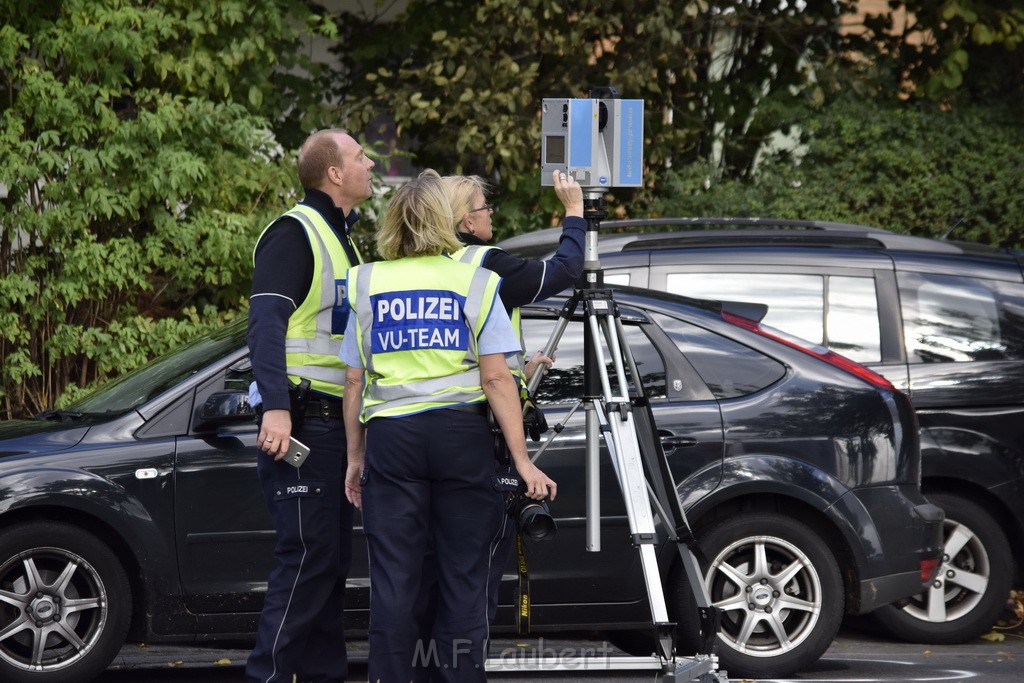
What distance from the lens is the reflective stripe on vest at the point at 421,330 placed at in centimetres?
427

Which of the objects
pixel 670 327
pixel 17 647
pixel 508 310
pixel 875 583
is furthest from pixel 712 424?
pixel 17 647

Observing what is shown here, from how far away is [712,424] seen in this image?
5824 mm

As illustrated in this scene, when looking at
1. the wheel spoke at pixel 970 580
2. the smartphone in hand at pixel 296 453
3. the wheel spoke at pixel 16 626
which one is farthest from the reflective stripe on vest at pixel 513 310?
the wheel spoke at pixel 970 580

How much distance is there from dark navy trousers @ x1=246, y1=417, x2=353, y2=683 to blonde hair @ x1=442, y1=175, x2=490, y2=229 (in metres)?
0.80

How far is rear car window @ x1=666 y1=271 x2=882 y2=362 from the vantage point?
6805 millimetres

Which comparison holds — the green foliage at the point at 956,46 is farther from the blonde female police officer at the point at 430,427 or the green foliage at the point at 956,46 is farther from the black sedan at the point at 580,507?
the blonde female police officer at the point at 430,427

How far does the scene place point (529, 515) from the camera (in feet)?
14.8

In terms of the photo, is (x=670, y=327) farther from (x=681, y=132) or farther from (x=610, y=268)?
(x=681, y=132)

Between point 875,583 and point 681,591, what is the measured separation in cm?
80

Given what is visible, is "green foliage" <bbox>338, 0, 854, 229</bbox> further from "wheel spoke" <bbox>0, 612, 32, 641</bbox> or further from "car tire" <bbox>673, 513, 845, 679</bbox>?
"wheel spoke" <bbox>0, 612, 32, 641</bbox>

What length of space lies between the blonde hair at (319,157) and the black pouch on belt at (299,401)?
73cm

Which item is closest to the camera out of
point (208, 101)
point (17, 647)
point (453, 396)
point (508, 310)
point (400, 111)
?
point (453, 396)

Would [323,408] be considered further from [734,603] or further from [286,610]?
[734,603]

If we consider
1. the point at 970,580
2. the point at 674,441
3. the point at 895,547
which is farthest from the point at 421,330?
the point at 970,580
